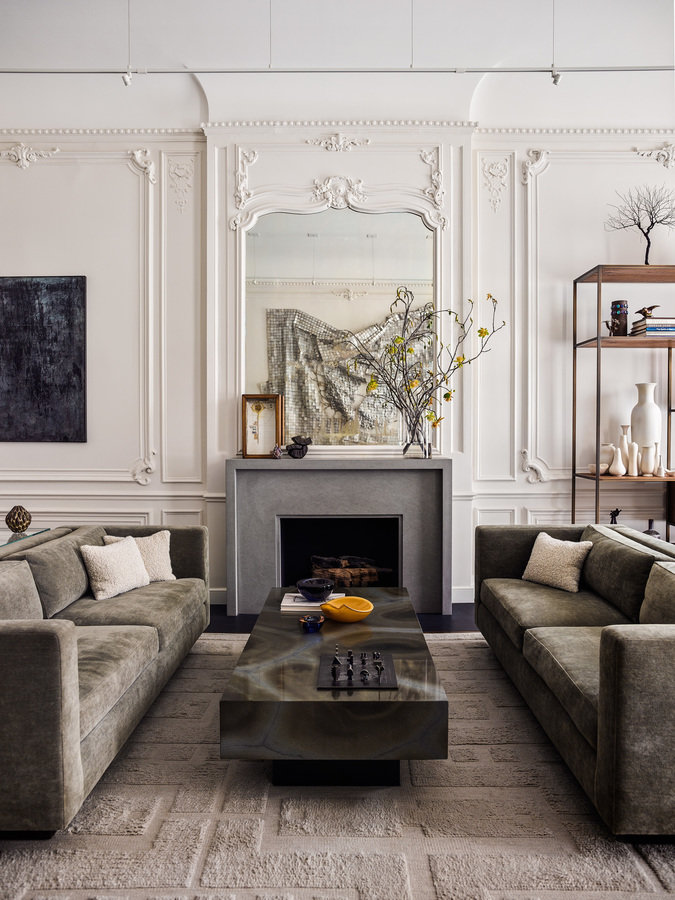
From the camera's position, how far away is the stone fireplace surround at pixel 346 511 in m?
4.20

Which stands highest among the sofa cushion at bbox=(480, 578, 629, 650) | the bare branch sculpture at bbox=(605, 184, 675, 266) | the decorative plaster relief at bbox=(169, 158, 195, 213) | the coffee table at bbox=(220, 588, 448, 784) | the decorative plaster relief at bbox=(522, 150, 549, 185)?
the decorative plaster relief at bbox=(522, 150, 549, 185)

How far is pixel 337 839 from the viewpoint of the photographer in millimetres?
1882

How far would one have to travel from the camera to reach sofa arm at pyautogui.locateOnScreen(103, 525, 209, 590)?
3584mm

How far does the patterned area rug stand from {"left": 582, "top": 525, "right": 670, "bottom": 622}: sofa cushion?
721mm

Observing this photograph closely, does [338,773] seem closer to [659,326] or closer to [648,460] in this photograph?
[648,460]

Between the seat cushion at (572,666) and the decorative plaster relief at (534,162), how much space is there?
125 inches

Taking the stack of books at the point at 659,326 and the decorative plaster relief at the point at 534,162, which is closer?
the stack of books at the point at 659,326

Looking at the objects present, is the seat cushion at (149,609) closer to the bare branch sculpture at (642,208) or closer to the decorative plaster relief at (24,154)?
the decorative plaster relief at (24,154)

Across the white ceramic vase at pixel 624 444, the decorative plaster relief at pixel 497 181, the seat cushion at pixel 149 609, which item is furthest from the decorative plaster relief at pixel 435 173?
the seat cushion at pixel 149 609

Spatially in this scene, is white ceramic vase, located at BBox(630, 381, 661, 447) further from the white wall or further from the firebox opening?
the firebox opening

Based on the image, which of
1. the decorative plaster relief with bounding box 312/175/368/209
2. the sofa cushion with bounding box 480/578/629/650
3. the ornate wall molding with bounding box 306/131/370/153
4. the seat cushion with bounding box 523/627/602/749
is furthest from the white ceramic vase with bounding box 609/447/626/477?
the ornate wall molding with bounding box 306/131/370/153

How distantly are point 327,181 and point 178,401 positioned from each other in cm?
177

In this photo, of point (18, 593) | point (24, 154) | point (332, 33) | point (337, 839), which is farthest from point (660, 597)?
point (24, 154)

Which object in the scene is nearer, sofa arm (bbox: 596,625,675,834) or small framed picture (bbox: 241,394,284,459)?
sofa arm (bbox: 596,625,675,834)
